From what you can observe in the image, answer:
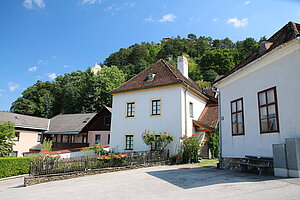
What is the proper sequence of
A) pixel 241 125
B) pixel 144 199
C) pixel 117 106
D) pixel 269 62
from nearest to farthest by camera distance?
pixel 144 199 → pixel 269 62 → pixel 241 125 → pixel 117 106

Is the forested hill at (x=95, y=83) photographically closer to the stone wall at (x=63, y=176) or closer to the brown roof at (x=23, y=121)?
the brown roof at (x=23, y=121)

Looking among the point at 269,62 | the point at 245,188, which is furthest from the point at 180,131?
the point at 245,188

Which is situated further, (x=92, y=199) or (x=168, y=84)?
(x=168, y=84)

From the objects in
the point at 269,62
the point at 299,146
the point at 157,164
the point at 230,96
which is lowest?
the point at 157,164

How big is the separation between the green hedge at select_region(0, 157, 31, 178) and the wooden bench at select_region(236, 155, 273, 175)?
707 inches

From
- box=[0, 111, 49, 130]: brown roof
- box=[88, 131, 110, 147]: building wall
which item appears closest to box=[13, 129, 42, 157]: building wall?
box=[0, 111, 49, 130]: brown roof

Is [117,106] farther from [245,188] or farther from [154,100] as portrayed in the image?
[245,188]

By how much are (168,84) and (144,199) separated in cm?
1350

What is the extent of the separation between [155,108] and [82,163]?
900cm

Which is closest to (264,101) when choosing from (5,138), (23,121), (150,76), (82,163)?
(82,163)

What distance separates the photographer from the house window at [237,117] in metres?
11.6

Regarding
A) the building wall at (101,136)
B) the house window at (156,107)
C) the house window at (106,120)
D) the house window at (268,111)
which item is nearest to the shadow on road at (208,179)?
the house window at (268,111)

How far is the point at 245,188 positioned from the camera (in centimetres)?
687

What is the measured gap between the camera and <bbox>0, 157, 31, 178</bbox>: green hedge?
1798 cm
